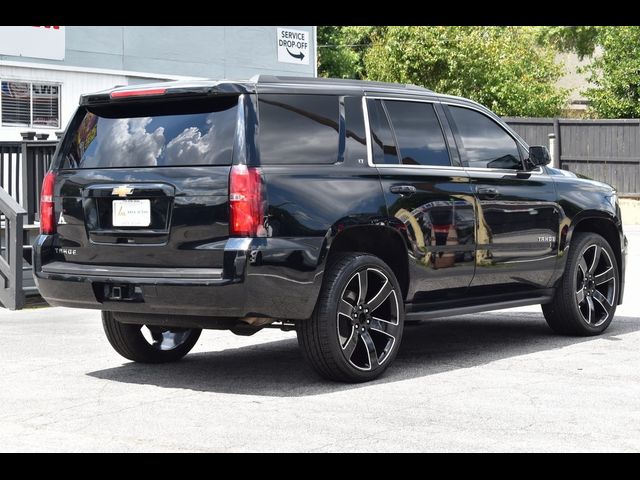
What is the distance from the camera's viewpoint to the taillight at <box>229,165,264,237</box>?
22.6 ft

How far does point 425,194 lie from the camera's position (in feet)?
26.2

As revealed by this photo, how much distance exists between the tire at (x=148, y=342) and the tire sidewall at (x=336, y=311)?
1324mm

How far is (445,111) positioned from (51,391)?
130 inches

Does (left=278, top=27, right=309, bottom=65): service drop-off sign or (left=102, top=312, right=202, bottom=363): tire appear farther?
(left=278, top=27, right=309, bottom=65): service drop-off sign

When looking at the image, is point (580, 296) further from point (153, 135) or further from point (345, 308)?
point (153, 135)

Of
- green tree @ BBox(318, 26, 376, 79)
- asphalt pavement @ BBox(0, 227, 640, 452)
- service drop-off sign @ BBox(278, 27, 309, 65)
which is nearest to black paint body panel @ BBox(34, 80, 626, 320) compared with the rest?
asphalt pavement @ BBox(0, 227, 640, 452)

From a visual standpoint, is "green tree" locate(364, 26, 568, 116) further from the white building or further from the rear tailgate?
the rear tailgate

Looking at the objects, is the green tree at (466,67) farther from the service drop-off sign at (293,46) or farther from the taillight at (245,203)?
the taillight at (245,203)

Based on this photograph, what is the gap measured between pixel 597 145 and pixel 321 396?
23034 millimetres

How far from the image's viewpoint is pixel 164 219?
712cm

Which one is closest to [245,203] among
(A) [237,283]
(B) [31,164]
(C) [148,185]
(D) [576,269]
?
(A) [237,283]

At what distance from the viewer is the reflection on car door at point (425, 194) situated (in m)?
7.81

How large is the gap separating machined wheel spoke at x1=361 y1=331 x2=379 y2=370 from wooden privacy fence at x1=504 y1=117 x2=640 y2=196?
2194 centimetres
